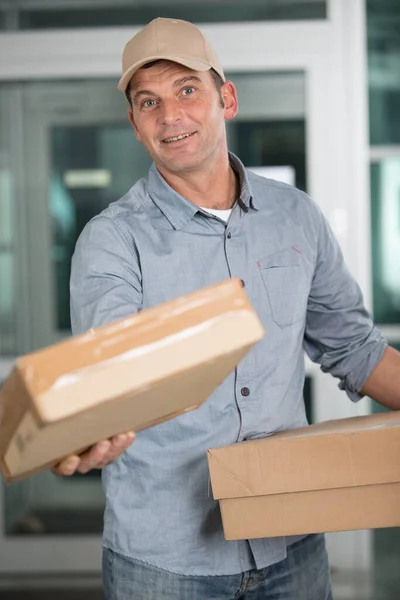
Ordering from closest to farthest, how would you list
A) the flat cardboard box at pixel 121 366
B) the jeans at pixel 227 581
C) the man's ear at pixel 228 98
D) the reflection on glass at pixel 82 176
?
the flat cardboard box at pixel 121 366, the jeans at pixel 227 581, the man's ear at pixel 228 98, the reflection on glass at pixel 82 176

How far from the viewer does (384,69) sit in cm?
320

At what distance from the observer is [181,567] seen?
152cm

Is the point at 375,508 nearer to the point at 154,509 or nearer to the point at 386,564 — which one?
the point at 154,509

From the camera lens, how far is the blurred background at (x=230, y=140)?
3162 millimetres

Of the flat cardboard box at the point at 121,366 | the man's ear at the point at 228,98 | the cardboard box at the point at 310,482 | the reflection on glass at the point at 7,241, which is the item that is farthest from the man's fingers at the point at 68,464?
the reflection on glass at the point at 7,241

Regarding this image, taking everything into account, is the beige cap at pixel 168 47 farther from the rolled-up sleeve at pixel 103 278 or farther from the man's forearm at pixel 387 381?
the man's forearm at pixel 387 381

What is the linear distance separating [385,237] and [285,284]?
1.69 meters

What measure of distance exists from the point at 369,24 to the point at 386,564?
2086 millimetres

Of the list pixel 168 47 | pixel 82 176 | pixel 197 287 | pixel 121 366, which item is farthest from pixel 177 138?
pixel 82 176

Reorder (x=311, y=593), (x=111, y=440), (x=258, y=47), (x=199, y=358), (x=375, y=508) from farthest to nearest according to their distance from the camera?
1. (x=258, y=47)
2. (x=311, y=593)
3. (x=375, y=508)
4. (x=111, y=440)
5. (x=199, y=358)

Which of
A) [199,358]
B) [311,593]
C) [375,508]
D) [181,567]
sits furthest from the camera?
[311,593]

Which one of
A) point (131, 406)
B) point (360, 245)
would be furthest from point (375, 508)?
point (360, 245)

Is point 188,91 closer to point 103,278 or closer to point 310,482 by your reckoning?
point 103,278

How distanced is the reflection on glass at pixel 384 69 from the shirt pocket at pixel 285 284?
1.72 metres
